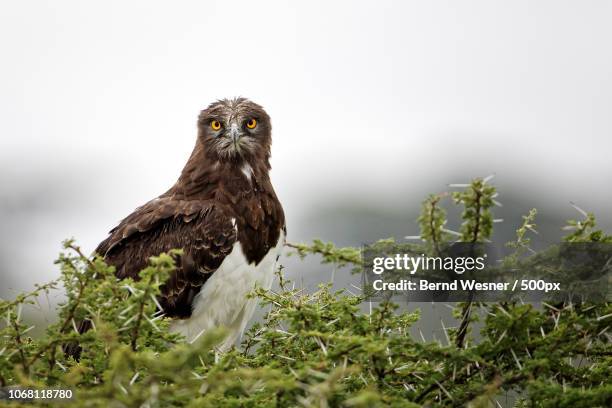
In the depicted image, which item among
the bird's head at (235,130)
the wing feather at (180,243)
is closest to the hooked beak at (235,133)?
the bird's head at (235,130)

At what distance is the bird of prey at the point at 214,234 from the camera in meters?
7.62

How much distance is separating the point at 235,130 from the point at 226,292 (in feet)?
5.23

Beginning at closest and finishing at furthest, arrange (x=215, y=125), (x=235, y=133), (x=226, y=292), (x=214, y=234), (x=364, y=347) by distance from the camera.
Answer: (x=364, y=347) → (x=214, y=234) → (x=226, y=292) → (x=235, y=133) → (x=215, y=125)

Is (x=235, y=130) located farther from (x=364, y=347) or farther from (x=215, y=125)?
(x=364, y=347)

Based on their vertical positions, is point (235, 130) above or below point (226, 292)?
above

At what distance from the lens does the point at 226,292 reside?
7770 mm

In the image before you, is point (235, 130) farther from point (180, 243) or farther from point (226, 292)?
point (226, 292)

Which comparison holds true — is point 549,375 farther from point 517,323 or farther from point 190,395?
point 190,395

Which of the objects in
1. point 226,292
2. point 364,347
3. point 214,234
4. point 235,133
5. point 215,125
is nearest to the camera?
A: point 364,347

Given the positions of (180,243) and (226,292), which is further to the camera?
(226,292)

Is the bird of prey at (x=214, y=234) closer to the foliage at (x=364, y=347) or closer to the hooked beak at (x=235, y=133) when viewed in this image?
the hooked beak at (x=235, y=133)

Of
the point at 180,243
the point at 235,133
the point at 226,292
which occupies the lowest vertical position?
the point at 226,292

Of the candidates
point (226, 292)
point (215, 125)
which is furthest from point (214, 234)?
point (215, 125)

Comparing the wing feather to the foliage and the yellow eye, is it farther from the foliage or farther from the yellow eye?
the foliage
